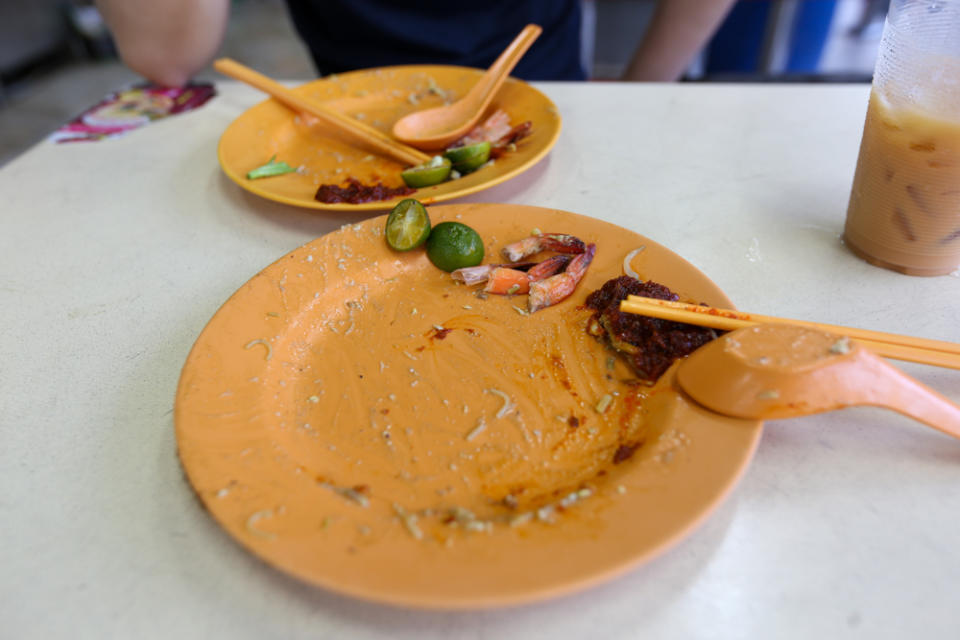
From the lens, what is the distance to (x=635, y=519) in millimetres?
611

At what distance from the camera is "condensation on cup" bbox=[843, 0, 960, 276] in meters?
0.84

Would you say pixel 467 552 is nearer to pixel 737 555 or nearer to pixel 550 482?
pixel 550 482

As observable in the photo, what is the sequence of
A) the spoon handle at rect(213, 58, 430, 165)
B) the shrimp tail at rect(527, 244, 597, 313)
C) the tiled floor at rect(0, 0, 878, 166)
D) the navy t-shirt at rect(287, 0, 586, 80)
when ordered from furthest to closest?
the tiled floor at rect(0, 0, 878, 166)
the navy t-shirt at rect(287, 0, 586, 80)
the spoon handle at rect(213, 58, 430, 165)
the shrimp tail at rect(527, 244, 597, 313)

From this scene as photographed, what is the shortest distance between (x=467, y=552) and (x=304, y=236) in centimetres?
80

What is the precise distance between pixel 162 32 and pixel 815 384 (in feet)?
6.27

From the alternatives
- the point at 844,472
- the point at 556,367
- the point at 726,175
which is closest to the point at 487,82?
the point at 726,175

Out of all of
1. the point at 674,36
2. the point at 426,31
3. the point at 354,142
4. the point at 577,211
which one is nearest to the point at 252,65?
the point at 426,31

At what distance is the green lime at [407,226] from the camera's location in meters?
1.03

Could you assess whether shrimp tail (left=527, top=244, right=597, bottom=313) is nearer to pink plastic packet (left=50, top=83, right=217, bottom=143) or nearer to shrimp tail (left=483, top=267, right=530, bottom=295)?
shrimp tail (left=483, top=267, right=530, bottom=295)

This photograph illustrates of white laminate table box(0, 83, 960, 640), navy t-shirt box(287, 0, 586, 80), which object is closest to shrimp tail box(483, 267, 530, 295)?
white laminate table box(0, 83, 960, 640)

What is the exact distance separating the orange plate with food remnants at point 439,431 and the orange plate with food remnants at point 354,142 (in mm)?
192

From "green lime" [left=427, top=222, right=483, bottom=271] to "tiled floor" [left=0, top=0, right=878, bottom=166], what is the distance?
13.0 ft

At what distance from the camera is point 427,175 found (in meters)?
1.22

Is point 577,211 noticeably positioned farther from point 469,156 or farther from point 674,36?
point 674,36
